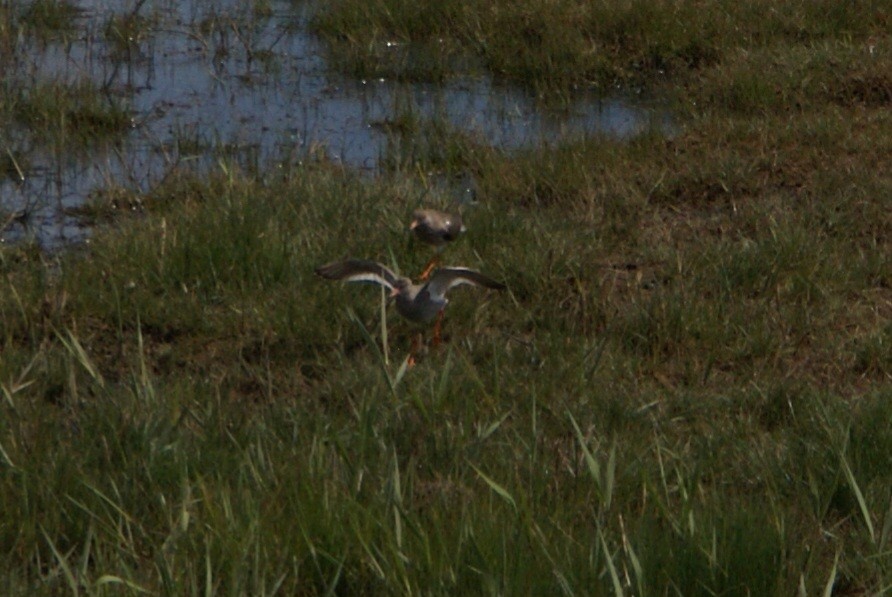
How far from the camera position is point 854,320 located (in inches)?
200

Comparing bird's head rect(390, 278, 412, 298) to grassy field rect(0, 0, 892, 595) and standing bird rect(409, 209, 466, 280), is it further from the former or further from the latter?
standing bird rect(409, 209, 466, 280)

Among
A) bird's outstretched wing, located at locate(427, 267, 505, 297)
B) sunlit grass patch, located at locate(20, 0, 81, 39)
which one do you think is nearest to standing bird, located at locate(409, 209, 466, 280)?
bird's outstretched wing, located at locate(427, 267, 505, 297)

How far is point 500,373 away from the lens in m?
4.47

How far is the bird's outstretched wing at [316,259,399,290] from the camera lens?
435 centimetres

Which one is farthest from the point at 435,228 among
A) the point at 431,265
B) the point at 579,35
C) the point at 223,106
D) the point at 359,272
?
the point at 579,35

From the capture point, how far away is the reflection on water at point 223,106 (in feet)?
21.6

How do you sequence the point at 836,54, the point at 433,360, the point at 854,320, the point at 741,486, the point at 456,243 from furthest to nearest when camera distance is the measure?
1. the point at 836,54
2. the point at 456,243
3. the point at 854,320
4. the point at 433,360
5. the point at 741,486

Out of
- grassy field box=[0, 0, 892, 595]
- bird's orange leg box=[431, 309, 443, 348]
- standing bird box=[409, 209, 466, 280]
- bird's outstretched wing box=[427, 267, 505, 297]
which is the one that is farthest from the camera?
standing bird box=[409, 209, 466, 280]

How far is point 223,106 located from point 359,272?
12.4 ft

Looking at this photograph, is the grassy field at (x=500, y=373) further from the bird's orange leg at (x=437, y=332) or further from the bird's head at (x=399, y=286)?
the bird's head at (x=399, y=286)

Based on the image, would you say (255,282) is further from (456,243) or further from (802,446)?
(802,446)

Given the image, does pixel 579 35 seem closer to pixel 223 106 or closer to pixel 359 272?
pixel 223 106

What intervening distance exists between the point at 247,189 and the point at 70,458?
235 centimetres

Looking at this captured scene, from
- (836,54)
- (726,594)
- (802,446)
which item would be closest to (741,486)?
(802,446)
